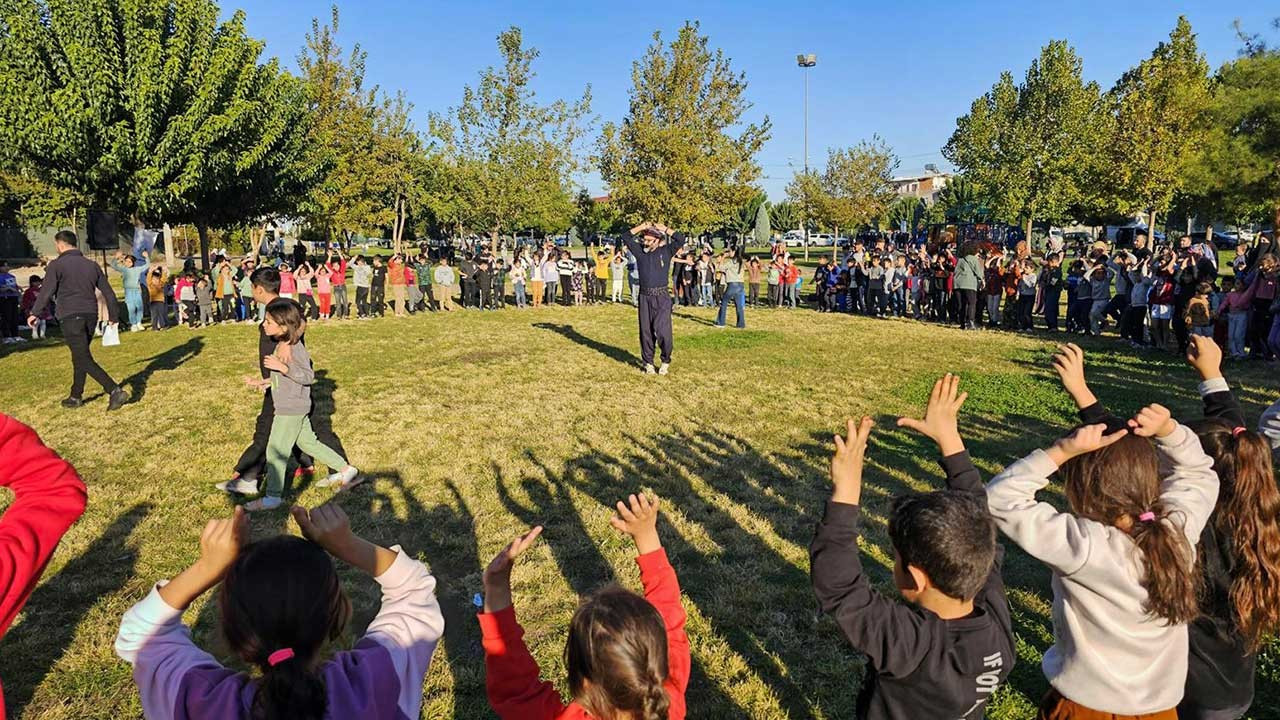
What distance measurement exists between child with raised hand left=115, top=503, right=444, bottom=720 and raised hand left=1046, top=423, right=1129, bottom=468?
75.6 inches

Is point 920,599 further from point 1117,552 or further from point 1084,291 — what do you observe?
point 1084,291

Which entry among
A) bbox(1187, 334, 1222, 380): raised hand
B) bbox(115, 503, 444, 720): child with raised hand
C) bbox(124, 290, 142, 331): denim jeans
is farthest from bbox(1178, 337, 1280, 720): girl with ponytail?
bbox(124, 290, 142, 331): denim jeans

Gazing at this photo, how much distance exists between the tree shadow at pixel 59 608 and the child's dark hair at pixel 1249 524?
16.6ft

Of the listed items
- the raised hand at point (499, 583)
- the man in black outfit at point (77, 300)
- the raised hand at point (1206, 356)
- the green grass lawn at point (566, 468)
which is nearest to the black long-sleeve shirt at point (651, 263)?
the green grass lawn at point (566, 468)

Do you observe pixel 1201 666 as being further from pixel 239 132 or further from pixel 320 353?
pixel 239 132

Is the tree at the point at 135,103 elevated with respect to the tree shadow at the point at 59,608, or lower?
elevated

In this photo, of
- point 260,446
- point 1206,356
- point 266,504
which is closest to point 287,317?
point 260,446

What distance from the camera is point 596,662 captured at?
5.58 ft

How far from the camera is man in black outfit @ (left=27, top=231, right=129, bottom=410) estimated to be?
29.5 ft

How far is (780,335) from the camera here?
15.2 metres

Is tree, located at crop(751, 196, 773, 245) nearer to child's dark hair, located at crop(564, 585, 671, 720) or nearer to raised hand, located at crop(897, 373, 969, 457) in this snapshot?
raised hand, located at crop(897, 373, 969, 457)

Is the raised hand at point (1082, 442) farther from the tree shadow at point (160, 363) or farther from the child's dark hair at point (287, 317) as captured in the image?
the tree shadow at point (160, 363)

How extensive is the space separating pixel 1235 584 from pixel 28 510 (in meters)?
3.62

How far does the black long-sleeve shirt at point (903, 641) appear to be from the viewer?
198 centimetres
